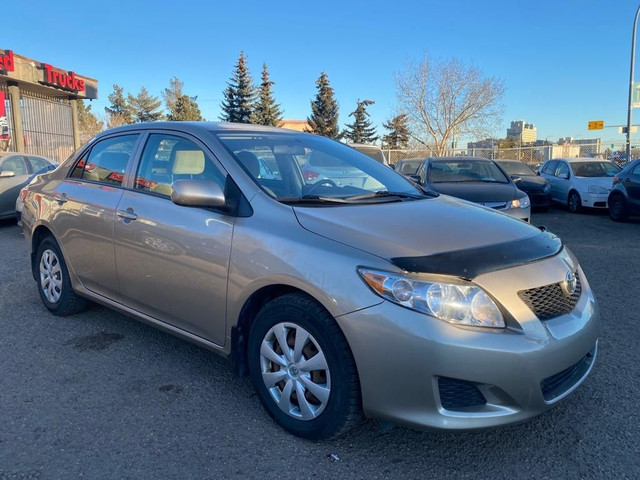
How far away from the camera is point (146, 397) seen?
3.20 metres

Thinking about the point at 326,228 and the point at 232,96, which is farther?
the point at 232,96

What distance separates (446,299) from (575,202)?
39.5 feet

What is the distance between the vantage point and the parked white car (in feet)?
40.1

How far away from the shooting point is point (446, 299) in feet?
7.55

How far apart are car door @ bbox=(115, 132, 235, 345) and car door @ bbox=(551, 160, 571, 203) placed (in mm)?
11954

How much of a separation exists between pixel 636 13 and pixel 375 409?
70.7ft

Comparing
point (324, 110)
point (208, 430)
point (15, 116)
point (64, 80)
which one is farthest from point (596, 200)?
point (324, 110)

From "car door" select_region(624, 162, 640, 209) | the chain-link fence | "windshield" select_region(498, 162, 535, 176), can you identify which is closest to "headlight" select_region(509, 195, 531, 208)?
"car door" select_region(624, 162, 640, 209)

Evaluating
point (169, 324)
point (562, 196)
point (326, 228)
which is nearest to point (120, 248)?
point (169, 324)

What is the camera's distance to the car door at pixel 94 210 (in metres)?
3.84

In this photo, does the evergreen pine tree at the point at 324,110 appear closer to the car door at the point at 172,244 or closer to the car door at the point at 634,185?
the car door at the point at 634,185

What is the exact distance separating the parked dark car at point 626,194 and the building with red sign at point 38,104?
2071cm

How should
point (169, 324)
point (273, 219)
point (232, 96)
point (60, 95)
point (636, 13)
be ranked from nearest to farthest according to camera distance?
point (273, 219) → point (169, 324) → point (636, 13) → point (60, 95) → point (232, 96)

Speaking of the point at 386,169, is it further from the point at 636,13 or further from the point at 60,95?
the point at 60,95
